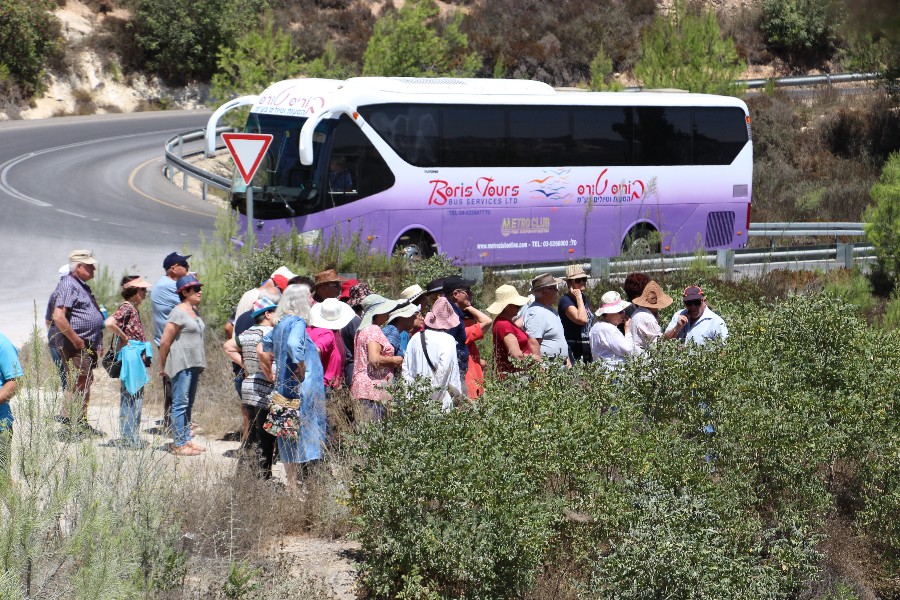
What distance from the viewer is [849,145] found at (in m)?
35.2

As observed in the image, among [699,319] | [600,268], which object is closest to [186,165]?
[600,268]

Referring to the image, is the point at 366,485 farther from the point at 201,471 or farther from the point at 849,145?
the point at 849,145

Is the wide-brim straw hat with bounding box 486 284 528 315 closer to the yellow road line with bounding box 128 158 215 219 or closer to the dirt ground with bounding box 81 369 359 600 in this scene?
the dirt ground with bounding box 81 369 359 600

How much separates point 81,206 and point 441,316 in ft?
61.5

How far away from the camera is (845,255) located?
1814cm

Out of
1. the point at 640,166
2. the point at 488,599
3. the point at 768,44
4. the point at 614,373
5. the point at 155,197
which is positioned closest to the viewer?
the point at 488,599

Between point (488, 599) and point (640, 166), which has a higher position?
point (640, 166)

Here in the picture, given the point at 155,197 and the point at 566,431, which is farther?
the point at 155,197

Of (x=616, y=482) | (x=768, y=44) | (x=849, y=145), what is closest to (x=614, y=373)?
(x=616, y=482)

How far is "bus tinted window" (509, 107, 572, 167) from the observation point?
1831 cm

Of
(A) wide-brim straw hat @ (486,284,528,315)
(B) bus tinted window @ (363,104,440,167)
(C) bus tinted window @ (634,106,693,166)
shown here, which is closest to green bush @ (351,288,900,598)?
(A) wide-brim straw hat @ (486,284,528,315)

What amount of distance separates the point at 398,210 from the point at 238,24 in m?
32.4

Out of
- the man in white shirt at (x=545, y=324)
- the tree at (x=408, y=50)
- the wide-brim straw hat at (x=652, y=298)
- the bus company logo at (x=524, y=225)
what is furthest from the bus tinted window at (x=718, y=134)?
the man in white shirt at (x=545, y=324)

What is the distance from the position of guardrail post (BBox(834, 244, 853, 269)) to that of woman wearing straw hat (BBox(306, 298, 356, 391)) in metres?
11.9
